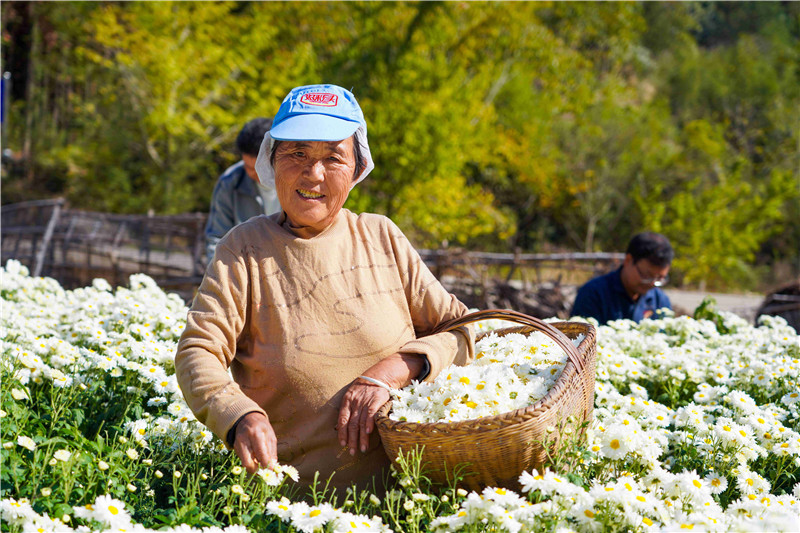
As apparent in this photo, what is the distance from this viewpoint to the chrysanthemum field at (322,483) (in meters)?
1.76

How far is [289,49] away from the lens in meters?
18.1

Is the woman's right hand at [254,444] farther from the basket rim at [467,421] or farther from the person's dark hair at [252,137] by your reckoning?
the person's dark hair at [252,137]

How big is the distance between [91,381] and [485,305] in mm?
6046

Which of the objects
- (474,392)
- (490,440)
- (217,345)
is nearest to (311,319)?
(217,345)

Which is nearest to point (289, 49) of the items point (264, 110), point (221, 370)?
point (264, 110)

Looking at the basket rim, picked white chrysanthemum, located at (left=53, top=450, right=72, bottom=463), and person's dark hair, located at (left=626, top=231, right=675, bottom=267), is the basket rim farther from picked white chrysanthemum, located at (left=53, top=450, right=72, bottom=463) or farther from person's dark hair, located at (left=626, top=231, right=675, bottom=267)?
person's dark hair, located at (left=626, top=231, right=675, bottom=267)

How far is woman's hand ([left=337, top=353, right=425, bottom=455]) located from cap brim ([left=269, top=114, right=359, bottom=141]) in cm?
69

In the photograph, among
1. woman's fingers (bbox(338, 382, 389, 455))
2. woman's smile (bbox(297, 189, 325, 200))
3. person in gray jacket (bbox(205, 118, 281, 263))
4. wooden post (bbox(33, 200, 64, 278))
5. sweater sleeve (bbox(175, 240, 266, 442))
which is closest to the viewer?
sweater sleeve (bbox(175, 240, 266, 442))

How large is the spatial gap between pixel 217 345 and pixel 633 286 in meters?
3.97

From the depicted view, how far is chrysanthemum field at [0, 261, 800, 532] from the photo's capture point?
1758mm

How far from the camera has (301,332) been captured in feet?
7.02

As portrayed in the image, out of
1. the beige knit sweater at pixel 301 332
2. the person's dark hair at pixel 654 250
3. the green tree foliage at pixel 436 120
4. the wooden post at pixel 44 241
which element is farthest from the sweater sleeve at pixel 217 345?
the green tree foliage at pixel 436 120

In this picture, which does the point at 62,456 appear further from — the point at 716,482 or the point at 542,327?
the point at 716,482

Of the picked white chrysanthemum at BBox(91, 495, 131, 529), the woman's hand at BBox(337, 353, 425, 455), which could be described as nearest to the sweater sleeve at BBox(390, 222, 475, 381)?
the woman's hand at BBox(337, 353, 425, 455)
